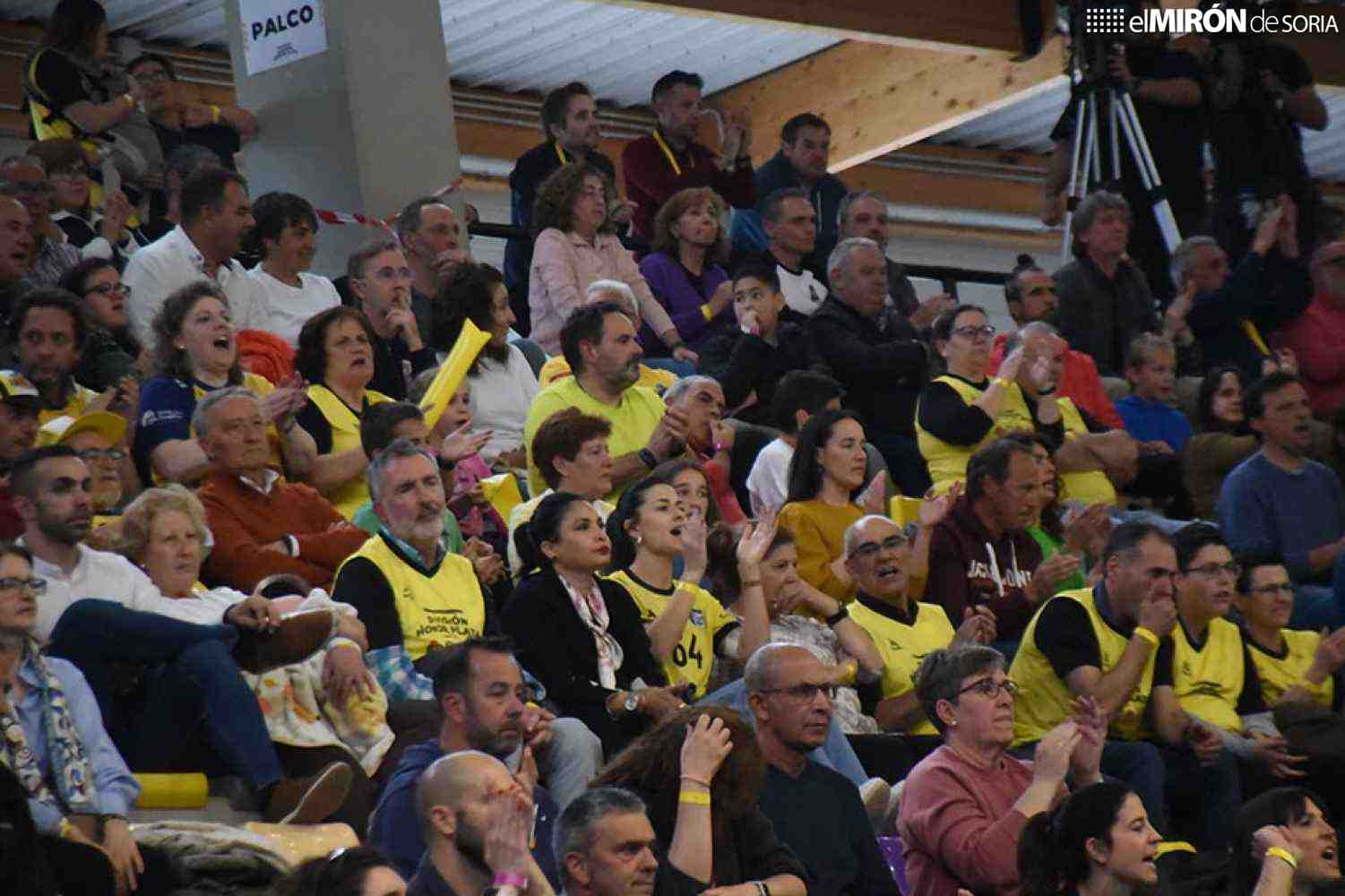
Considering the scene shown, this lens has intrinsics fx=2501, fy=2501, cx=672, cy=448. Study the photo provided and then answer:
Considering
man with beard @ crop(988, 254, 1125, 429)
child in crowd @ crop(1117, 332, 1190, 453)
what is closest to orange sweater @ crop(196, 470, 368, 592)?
man with beard @ crop(988, 254, 1125, 429)

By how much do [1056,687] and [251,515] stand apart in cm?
214

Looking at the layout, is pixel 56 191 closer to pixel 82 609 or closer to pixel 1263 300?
pixel 82 609

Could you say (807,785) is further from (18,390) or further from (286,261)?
(286,261)

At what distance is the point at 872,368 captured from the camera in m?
8.53

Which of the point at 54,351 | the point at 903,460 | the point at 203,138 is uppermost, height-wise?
the point at 203,138

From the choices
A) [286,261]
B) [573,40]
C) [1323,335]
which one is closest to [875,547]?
[286,261]

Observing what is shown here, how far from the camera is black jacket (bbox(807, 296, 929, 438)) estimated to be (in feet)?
28.0

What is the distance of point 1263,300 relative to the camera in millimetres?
9852

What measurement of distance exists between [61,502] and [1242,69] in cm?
692

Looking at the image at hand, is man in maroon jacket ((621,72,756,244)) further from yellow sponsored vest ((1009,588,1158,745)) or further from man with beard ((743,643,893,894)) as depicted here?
man with beard ((743,643,893,894))

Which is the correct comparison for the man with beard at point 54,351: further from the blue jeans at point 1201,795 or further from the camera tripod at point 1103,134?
the camera tripod at point 1103,134

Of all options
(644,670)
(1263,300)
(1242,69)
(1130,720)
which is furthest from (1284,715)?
(1242,69)

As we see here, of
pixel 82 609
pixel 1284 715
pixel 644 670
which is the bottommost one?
pixel 1284 715

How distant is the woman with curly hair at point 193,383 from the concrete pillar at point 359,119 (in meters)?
2.33
